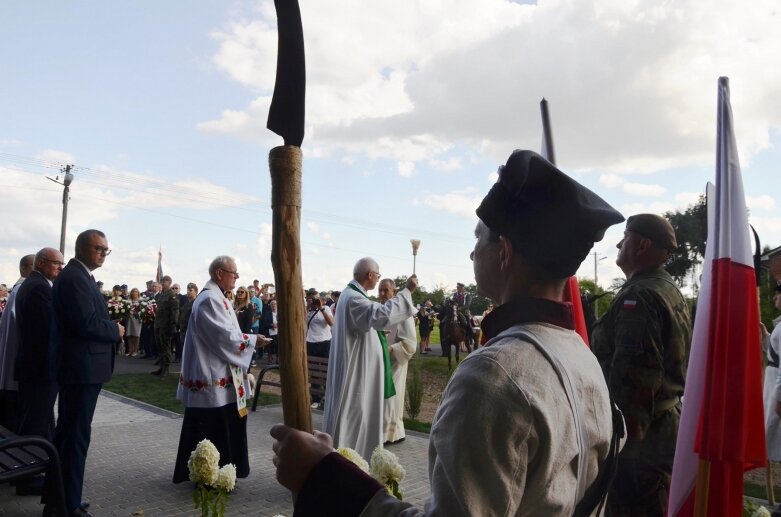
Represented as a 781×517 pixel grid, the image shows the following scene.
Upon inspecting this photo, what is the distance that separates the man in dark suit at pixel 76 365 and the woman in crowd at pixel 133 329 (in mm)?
13331

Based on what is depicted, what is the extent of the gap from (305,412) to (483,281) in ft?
1.70

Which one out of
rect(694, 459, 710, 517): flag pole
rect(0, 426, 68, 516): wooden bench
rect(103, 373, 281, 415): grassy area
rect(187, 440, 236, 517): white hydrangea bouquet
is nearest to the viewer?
rect(694, 459, 710, 517): flag pole

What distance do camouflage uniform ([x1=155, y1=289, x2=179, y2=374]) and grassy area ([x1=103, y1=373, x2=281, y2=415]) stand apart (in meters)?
0.47

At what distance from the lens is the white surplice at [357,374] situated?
618 cm

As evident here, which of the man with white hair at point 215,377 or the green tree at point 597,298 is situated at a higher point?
the green tree at point 597,298

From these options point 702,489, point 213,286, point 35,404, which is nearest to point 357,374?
point 213,286

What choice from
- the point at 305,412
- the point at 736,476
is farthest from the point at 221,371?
the point at 305,412

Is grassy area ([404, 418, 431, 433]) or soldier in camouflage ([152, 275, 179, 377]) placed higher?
soldier in camouflage ([152, 275, 179, 377])

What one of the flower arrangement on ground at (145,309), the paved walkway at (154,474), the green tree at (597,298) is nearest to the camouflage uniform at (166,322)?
the flower arrangement on ground at (145,309)

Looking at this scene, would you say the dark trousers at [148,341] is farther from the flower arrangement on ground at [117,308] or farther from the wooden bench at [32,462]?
the wooden bench at [32,462]

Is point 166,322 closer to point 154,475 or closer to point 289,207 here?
point 154,475

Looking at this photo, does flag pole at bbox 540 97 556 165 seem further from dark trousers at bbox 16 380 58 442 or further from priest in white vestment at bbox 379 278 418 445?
dark trousers at bbox 16 380 58 442

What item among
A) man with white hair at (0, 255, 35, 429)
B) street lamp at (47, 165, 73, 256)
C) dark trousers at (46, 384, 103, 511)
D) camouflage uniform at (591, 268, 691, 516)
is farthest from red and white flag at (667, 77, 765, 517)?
street lamp at (47, 165, 73, 256)

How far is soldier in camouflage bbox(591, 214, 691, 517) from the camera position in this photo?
10.7 feet
